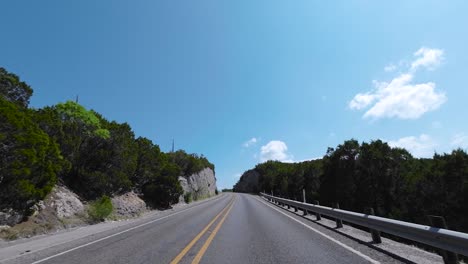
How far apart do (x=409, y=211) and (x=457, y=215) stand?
739 centimetres

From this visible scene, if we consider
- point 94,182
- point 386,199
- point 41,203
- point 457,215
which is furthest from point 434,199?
point 41,203

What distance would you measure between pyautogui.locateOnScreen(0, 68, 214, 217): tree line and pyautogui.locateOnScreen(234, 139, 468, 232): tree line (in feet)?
80.2

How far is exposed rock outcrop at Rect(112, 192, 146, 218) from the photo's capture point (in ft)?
89.0

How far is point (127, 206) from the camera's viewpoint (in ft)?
95.0

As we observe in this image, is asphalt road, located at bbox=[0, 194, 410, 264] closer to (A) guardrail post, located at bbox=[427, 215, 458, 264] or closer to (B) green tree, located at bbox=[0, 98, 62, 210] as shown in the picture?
(A) guardrail post, located at bbox=[427, 215, 458, 264]

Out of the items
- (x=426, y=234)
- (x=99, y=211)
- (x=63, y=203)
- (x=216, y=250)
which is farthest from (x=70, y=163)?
(x=426, y=234)

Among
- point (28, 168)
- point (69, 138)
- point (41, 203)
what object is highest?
point (69, 138)

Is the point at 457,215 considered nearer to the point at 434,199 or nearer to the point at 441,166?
the point at 434,199

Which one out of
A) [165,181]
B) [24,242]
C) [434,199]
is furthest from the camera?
[434,199]

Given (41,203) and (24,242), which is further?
(41,203)

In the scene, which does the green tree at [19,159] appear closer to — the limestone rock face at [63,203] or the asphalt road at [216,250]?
the limestone rock face at [63,203]

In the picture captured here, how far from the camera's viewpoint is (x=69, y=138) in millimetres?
23438

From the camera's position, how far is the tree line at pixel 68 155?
14422 mm

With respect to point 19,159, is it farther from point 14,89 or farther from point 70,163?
point 14,89
